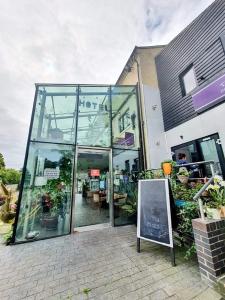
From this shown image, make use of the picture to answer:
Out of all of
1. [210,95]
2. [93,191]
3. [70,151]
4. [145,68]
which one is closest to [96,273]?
[70,151]

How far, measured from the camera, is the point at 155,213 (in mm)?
2979

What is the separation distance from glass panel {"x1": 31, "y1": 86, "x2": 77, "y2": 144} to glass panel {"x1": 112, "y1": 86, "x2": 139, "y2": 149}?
5.47 feet

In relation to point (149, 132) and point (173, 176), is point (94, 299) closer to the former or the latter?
point (173, 176)

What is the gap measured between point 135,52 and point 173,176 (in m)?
6.02

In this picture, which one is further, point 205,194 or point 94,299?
point 205,194

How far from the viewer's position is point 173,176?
3975mm

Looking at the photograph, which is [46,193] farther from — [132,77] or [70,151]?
[132,77]

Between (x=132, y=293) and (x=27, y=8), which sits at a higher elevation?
(x=27, y=8)

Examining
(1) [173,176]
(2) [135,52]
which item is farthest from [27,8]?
(1) [173,176]

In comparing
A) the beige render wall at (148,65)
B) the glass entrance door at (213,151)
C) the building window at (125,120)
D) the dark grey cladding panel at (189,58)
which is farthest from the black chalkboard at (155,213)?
the beige render wall at (148,65)

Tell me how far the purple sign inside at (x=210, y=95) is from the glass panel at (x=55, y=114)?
432cm

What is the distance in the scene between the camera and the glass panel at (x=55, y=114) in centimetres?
Answer: 469

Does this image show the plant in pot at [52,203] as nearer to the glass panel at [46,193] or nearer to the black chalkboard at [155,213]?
the glass panel at [46,193]

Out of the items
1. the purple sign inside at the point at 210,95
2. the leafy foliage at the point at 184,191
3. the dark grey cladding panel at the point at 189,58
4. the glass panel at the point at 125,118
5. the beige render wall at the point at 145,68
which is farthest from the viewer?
the beige render wall at the point at 145,68
